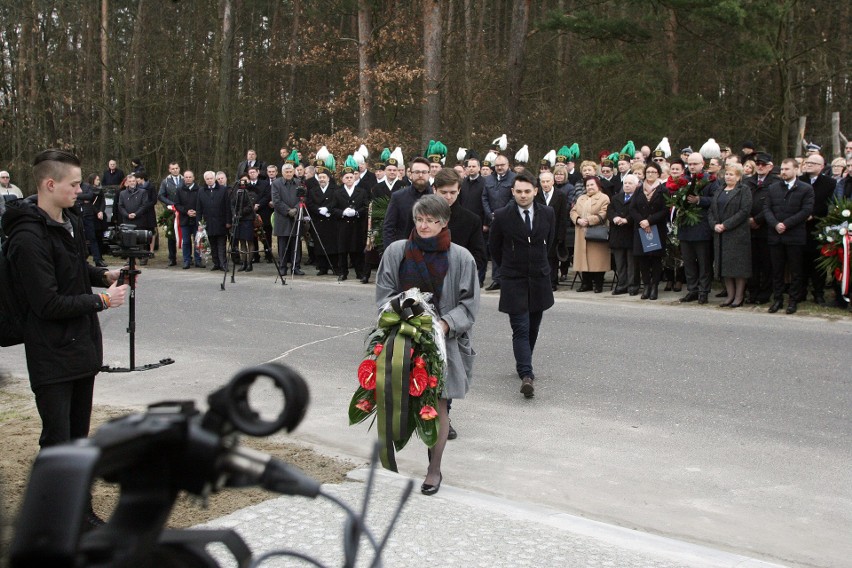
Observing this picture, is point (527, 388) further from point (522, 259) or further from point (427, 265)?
point (427, 265)

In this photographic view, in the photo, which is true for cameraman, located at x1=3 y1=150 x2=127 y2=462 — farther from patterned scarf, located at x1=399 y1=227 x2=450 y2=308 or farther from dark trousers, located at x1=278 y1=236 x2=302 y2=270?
dark trousers, located at x1=278 y1=236 x2=302 y2=270

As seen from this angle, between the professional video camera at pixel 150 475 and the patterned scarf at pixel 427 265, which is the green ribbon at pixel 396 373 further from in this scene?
the professional video camera at pixel 150 475

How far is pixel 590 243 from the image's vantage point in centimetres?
1550

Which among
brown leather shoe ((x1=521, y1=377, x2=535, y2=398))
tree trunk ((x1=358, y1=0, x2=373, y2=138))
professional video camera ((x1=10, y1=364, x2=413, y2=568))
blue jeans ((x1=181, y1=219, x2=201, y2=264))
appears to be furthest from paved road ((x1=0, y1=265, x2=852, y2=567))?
tree trunk ((x1=358, y1=0, x2=373, y2=138))

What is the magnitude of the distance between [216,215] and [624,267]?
8227 millimetres

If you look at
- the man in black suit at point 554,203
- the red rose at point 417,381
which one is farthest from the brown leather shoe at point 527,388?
the man in black suit at point 554,203

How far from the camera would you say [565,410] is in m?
8.08

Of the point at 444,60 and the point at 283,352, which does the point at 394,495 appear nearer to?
the point at 283,352

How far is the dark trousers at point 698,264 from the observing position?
1380cm

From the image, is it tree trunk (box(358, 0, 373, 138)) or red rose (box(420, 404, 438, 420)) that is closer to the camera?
red rose (box(420, 404, 438, 420))

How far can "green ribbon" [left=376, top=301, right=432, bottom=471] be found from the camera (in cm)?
588

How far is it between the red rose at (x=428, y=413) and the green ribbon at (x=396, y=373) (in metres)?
0.09

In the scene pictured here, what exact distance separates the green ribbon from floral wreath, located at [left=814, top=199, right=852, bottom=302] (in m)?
8.32

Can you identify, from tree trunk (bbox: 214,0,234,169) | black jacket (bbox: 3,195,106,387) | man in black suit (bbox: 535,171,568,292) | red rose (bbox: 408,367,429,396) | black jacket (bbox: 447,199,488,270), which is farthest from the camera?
tree trunk (bbox: 214,0,234,169)
